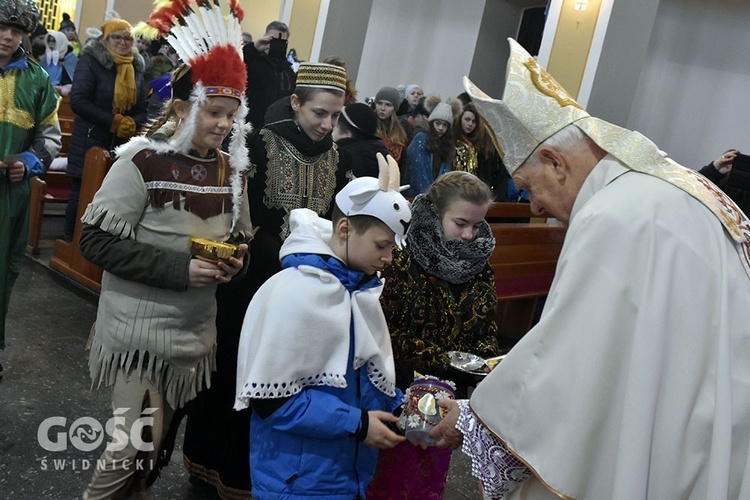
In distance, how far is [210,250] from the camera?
267 centimetres

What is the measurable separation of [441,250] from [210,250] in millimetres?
899

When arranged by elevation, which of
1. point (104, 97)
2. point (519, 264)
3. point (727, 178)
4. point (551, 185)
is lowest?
point (519, 264)

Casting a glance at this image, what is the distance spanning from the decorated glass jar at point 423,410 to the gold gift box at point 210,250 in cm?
79

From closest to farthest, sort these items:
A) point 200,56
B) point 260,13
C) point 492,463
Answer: point 492,463, point 200,56, point 260,13

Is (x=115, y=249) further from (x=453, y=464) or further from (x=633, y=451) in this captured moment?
(x=453, y=464)

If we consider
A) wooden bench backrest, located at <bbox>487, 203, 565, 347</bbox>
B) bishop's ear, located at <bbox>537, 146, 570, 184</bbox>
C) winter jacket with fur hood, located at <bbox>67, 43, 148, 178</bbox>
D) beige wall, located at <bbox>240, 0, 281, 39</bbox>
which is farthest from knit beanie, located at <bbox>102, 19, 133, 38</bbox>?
beige wall, located at <bbox>240, 0, 281, 39</bbox>

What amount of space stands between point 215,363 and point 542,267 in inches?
171

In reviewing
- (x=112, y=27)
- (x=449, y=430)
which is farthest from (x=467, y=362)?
(x=112, y=27)

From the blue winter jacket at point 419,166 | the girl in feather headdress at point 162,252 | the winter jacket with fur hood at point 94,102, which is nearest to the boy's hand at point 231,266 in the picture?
the girl in feather headdress at point 162,252

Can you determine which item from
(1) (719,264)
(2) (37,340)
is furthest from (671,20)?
(1) (719,264)

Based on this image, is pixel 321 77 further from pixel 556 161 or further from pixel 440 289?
pixel 556 161

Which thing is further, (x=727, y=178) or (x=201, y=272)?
(x=727, y=178)

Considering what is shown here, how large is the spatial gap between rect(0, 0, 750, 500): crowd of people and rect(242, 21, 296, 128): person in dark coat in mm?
1937

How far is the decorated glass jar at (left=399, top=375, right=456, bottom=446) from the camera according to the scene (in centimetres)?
242
